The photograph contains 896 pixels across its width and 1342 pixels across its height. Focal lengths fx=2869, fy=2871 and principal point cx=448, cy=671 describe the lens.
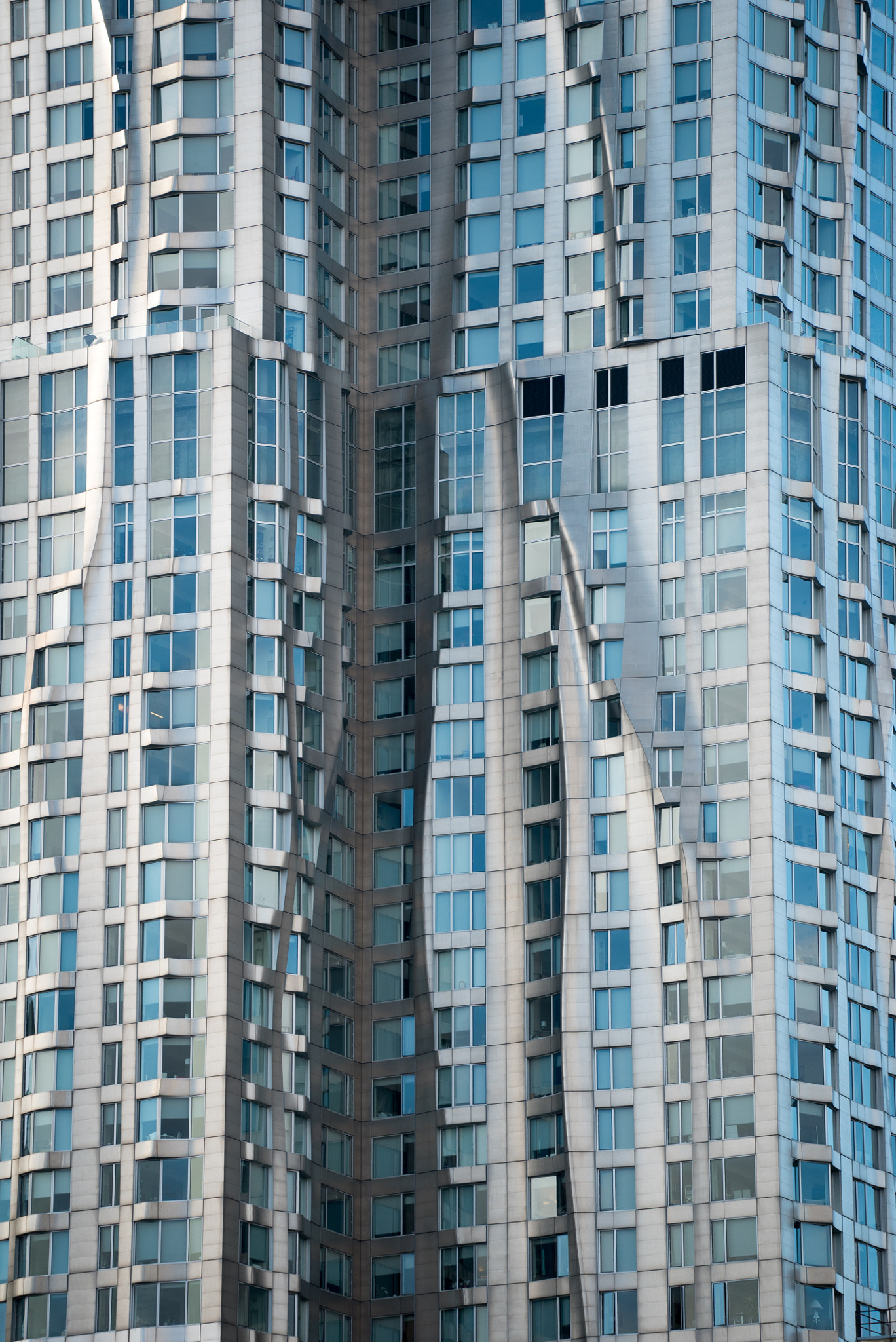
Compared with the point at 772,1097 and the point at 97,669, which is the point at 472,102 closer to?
the point at 97,669

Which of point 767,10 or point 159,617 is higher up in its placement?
point 767,10

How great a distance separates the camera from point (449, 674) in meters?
162

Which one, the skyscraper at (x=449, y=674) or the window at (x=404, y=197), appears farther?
the window at (x=404, y=197)

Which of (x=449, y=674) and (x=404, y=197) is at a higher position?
(x=404, y=197)

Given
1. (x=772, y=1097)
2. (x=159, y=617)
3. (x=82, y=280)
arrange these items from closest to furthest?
(x=772, y=1097) < (x=159, y=617) < (x=82, y=280)

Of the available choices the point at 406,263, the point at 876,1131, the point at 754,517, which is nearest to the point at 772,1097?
the point at 876,1131

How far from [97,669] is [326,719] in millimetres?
13252

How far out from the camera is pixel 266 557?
520 feet

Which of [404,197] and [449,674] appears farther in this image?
[404,197]

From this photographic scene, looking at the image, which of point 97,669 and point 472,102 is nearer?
point 97,669

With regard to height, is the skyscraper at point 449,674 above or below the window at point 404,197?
below

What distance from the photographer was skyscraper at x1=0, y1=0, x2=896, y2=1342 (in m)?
148

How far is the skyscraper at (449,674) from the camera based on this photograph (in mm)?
148000

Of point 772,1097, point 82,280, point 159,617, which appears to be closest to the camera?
point 772,1097
